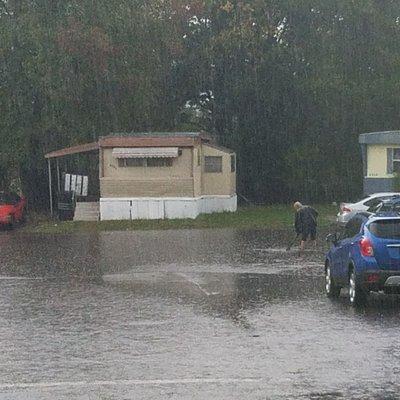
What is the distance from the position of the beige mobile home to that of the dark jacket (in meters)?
11.9

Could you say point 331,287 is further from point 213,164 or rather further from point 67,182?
point 67,182

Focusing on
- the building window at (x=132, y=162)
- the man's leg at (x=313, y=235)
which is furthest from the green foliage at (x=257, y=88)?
the man's leg at (x=313, y=235)

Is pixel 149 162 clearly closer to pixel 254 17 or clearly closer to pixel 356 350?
pixel 254 17

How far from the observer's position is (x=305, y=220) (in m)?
27.6

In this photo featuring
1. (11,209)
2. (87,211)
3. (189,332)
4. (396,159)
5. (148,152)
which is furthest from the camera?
(396,159)

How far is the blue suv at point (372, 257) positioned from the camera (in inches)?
599

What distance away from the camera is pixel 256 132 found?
52.5 meters

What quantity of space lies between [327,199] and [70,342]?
134ft

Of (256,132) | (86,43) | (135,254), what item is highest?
(86,43)

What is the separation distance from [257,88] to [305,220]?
2436 centimetres

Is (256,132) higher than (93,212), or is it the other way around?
(256,132)

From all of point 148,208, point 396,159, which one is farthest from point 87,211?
point 396,159

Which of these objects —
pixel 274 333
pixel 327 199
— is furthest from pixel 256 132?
pixel 274 333

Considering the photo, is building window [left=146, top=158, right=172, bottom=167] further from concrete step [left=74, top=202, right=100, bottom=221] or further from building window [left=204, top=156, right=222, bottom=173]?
concrete step [left=74, top=202, right=100, bottom=221]
